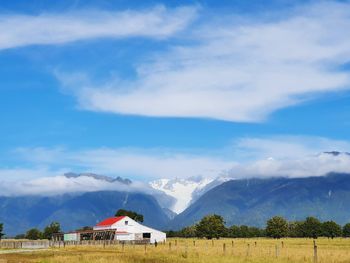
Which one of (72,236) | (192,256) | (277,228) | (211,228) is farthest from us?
(211,228)

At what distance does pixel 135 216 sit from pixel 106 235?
45510 millimetres

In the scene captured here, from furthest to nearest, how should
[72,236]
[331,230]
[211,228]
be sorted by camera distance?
[331,230] < [211,228] < [72,236]

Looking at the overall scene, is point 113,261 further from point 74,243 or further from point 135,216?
point 135,216

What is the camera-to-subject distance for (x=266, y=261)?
52219mm

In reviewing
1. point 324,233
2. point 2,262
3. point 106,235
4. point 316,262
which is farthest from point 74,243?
point 324,233

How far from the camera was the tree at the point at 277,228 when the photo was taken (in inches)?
7179

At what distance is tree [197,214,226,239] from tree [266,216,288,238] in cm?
1490

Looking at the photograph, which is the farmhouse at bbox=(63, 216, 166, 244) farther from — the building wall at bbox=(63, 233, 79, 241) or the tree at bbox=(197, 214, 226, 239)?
the tree at bbox=(197, 214, 226, 239)

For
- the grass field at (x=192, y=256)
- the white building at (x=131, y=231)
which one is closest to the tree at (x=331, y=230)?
the white building at (x=131, y=231)

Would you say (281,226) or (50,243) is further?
(281,226)

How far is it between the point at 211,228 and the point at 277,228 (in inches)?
813

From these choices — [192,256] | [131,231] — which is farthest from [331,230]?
[192,256]

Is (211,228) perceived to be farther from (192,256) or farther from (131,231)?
(192,256)

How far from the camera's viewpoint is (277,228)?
602 ft
